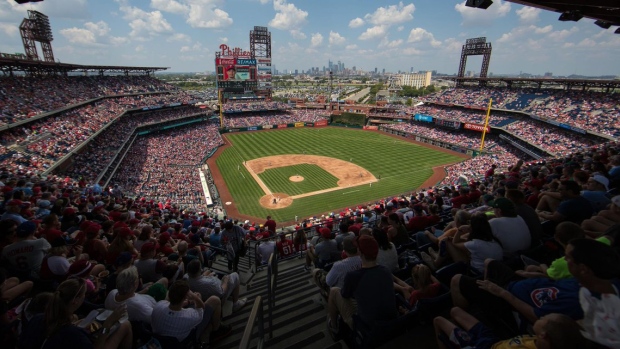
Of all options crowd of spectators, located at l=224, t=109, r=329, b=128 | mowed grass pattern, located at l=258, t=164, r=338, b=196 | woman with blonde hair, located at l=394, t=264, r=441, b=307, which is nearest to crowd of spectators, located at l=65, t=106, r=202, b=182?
crowd of spectators, located at l=224, t=109, r=329, b=128

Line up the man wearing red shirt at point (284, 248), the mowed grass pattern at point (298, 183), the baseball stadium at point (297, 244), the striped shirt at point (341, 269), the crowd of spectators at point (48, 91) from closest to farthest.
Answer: the baseball stadium at point (297, 244)
the striped shirt at point (341, 269)
the man wearing red shirt at point (284, 248)
the crowd of spectators at point (48, 91)
the mowed grass pattern at point (298, 183)

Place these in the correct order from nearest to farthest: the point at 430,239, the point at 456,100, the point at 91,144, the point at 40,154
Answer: the point at 430,239, the point at 40,154, the point at 91,144, the point at 456,100

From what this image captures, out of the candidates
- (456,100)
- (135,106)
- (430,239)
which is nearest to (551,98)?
(456,100)

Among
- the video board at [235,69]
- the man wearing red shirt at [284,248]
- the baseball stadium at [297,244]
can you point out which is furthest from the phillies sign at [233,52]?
the man wearing red shirt at [284,248]

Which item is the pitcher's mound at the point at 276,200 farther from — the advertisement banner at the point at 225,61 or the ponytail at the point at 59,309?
the advertisement banner at the point at 225,61

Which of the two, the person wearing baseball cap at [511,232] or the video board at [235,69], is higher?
the video board at [235,69]

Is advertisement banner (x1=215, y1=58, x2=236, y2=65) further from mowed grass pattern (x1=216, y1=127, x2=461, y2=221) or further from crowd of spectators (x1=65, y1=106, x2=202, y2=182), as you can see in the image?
mowed grass pattern (x1=216, y1=127, x2=461, y2=221)

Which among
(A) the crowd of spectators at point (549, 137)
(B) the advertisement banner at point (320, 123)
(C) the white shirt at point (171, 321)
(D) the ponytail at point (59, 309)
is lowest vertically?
(B) the advertisement banner at point (320, 123)

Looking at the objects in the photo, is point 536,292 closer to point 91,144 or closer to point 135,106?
point 91,144
